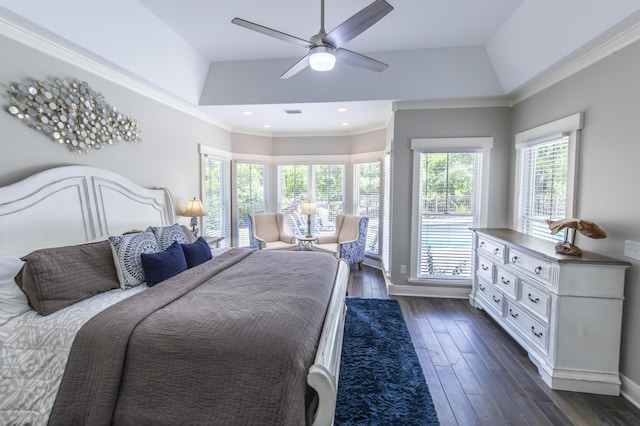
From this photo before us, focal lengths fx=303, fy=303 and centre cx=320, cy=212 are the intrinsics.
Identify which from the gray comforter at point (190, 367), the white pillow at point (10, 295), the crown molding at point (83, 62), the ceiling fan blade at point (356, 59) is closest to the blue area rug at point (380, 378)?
the gray comforter at point (190, 367)

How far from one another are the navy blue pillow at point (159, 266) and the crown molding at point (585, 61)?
3.86m

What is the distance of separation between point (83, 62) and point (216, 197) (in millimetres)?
2944

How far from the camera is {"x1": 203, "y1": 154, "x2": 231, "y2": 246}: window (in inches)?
199

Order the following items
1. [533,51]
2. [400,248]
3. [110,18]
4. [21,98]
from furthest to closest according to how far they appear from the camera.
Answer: [400,248], [533,51], [110,18], [21,98]

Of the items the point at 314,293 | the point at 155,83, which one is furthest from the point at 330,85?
the point at 314,293

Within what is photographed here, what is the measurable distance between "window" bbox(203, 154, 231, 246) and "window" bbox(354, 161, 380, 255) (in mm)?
2519

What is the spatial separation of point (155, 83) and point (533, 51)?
3959mm

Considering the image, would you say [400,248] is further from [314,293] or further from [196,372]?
[196,372]

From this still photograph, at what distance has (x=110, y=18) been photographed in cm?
266

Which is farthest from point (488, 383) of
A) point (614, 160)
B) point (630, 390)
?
point (614, 160)

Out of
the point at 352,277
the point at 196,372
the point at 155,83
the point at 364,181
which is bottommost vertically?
the point at 352,277

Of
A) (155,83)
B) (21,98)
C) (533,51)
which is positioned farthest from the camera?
(155,83)

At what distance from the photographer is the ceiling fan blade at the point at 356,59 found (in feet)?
7.83

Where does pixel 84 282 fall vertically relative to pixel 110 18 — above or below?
below
